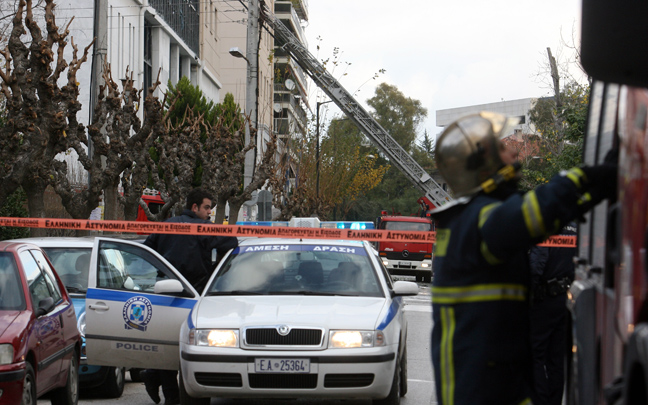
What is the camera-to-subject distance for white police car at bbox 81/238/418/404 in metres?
6.81

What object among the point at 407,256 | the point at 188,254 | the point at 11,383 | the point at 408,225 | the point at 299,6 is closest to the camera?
the point at 11,383

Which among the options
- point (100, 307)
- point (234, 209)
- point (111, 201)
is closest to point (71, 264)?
point (100, 307)

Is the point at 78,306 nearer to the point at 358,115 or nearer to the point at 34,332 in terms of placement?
the point at 34,332

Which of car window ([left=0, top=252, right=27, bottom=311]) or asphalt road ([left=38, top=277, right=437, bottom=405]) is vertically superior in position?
car window ([left=0, top=252, right=27, bottom=311])

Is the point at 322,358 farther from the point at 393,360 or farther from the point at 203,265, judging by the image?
the point at 203,265

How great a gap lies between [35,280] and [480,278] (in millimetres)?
5118

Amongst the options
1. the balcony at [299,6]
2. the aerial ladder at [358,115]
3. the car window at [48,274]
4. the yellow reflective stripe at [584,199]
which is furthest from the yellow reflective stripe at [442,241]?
the balcony at [299,6]

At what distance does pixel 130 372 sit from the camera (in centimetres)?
1091

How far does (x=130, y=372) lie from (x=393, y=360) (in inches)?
195

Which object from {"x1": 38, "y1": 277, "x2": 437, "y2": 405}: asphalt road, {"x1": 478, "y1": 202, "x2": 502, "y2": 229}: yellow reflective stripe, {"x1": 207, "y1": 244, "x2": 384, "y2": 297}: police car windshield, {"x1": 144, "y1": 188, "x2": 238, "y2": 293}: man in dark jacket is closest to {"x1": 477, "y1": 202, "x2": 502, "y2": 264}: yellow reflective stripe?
{"x1": 478, "y1": 202, "x2": 502, "y2": 229}: yellow reflective stripe

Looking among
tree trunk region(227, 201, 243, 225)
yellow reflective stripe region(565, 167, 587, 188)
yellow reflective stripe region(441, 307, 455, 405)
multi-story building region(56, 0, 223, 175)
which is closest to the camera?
yellow reflective stripe region(565, 167, 587, 188)

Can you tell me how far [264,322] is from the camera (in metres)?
6.95

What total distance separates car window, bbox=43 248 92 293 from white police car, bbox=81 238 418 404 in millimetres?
1400

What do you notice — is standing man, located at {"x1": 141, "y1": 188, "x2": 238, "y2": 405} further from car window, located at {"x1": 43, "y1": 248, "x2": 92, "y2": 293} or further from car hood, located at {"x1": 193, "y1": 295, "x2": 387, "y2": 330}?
car window, located at {"x1": 43, "y1": 248, "x2": 92, "y2": 293}
